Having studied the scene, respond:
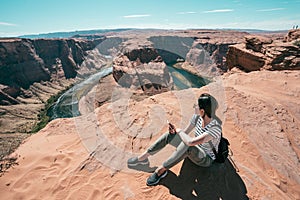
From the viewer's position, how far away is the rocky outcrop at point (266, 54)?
15.1 m

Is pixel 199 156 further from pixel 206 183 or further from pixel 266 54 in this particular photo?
pixel 266 54

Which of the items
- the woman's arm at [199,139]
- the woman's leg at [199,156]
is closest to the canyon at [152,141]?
the woman's leg at [199,156]

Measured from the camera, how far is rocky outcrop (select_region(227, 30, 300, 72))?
15.1m

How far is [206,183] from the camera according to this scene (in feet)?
13.2

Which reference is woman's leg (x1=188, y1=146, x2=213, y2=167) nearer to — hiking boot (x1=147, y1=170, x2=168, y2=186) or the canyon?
the canyon

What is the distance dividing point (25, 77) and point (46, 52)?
1965 cm

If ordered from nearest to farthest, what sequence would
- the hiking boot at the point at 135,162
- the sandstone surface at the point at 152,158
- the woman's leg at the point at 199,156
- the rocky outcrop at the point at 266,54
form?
the woman's leg at the point at 199,156 < the sandstone surface at the point at 152,158 < the hiking boot at the point at 135,162 < the rocky outcrop at the point at 266,54

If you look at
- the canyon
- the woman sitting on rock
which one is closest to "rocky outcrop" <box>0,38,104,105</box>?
the canyon

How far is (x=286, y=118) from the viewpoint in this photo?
6.55m

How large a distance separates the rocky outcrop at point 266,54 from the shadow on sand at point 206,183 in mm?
13487

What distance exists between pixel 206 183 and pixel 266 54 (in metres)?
17.4

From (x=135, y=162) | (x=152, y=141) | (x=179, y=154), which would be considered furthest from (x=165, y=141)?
(x=152, y=141)

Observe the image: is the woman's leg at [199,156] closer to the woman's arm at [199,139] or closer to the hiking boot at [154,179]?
the woman's arm at [199,139]

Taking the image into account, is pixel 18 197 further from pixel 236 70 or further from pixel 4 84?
pixel 4 84
